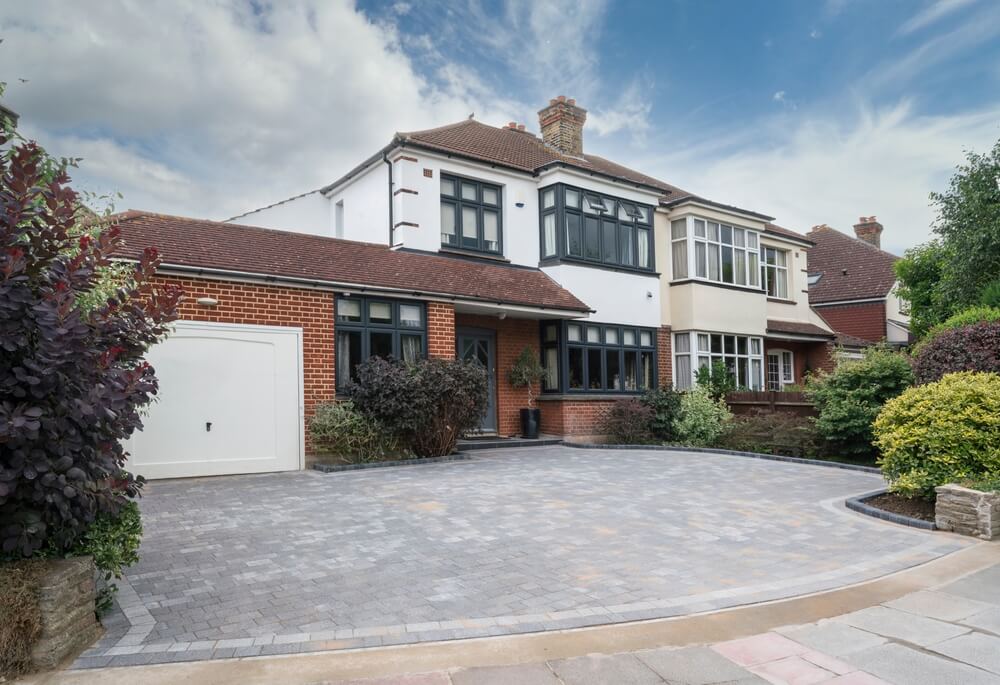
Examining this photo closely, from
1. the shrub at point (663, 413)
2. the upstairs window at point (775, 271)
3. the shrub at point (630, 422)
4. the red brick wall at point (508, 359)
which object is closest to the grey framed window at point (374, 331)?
the red brick wall at point (508, 359)

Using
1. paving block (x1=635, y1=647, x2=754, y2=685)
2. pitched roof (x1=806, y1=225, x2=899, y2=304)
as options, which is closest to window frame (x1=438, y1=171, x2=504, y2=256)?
paving block (x1=635, y1=647, x2=754, y2=685)

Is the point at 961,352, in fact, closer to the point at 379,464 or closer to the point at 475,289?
the point at 475,289

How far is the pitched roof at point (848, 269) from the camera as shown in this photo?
88.2 ft

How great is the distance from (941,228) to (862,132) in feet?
→ 19.2

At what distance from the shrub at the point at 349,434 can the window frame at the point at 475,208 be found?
517cm

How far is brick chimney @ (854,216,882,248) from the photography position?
31453 mm

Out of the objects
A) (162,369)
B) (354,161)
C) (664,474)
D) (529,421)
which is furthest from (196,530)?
(354,161)

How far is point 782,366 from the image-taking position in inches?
886

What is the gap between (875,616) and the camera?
13.8ft

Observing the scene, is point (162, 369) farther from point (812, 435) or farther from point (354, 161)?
point (812, 435)

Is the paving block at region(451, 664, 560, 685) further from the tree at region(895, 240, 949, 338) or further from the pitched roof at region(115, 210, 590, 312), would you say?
the tree at region(895, 240, 949, 338)

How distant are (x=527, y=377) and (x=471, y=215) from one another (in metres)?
4.03

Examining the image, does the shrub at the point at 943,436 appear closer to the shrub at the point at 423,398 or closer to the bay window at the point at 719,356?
the shrub at the point at 423,398

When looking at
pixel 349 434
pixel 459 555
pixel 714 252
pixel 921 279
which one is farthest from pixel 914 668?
pixel 921 279
